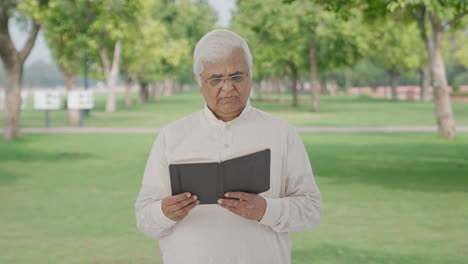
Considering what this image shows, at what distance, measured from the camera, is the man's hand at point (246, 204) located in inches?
129

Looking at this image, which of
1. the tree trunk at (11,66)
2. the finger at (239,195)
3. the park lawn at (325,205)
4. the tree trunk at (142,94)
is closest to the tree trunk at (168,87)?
the tree trunk at (142,94)

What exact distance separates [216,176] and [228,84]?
1.32 ft

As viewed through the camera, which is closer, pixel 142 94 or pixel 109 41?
pixel 109 41

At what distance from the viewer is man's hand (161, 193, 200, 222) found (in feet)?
10.8

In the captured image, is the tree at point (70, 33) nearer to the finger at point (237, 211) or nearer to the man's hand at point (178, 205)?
the man's hand at point (178, 205)

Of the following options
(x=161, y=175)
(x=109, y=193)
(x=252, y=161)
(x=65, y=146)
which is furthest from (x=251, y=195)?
(x=65, y=146)

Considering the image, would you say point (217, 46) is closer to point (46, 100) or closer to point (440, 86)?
point (440, 86)

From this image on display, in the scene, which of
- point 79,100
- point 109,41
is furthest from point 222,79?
point 109,41

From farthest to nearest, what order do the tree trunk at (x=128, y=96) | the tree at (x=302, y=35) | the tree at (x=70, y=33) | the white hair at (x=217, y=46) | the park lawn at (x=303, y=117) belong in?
the tree trunk at (x=128, y=96), the tree at (x=302, y=35), the tree at (x=70, y=33), the park lawn at (x=303, y=117), the white hair at (x=217, y=46)

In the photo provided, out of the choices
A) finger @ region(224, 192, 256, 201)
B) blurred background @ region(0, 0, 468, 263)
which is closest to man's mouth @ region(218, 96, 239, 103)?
finger @ region(224, 192, 256, 201)

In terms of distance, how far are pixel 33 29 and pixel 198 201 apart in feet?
79.4

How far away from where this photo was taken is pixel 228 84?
3434 millimetres

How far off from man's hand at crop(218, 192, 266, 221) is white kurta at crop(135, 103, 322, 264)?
101 millimetres

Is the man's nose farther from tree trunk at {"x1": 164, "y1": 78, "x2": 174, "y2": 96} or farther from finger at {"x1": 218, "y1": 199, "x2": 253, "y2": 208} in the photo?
tree trunk at {"x1": 164, "y1": 78, "x2": 174, "y2": 96}
